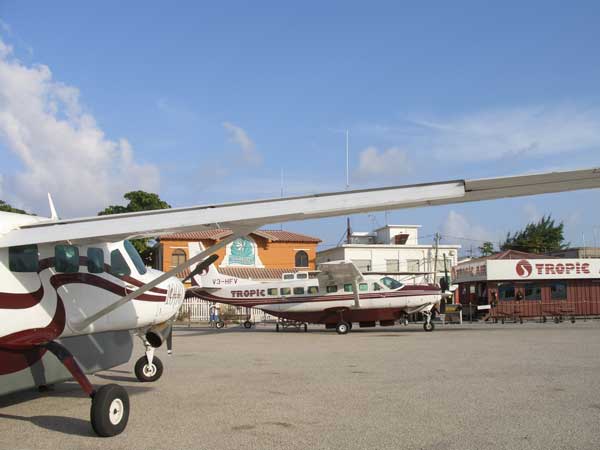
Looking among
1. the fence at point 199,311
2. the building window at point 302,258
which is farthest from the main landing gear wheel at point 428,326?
the building window at point 302,258

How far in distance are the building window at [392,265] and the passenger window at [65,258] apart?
42667 mm

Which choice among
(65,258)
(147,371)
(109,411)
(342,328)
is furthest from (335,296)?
(109,411)

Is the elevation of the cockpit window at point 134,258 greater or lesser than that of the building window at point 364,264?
lesser

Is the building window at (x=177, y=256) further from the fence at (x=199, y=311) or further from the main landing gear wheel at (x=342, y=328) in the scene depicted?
the main landing gear wheel at (x=342, y=328)

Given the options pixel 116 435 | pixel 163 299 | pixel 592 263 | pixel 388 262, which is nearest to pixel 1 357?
pixel 116 435

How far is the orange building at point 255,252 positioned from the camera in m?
43.0

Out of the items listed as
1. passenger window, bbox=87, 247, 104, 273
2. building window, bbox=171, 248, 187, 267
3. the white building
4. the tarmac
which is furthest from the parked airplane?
the white building

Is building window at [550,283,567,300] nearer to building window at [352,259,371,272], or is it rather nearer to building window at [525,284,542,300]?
building window at [525,284,542,300]

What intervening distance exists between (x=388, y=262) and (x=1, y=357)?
43.6 m

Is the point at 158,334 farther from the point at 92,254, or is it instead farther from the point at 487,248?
the point at 487,248

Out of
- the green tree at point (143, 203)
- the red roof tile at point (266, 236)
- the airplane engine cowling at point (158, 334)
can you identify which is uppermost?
the green tree at point (143, 203)

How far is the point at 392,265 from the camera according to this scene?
48.5 meters

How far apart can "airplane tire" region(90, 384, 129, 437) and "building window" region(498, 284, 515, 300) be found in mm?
29675

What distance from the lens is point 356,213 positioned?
19.4 feet
